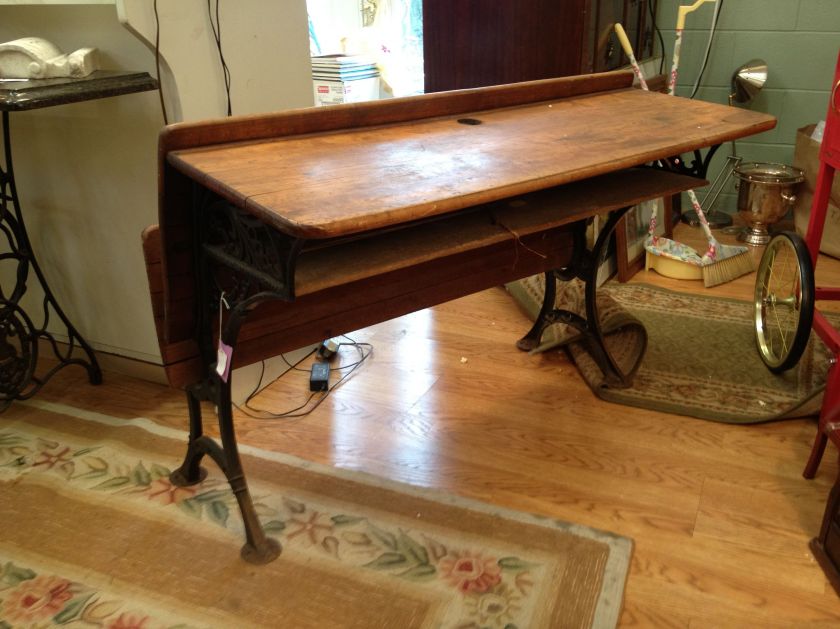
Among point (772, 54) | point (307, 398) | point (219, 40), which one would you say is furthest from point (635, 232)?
point (219, 40)

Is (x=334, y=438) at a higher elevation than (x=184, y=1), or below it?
below

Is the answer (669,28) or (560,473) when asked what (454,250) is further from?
(669,28)

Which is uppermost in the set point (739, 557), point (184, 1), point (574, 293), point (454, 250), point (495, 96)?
point (184, 1)

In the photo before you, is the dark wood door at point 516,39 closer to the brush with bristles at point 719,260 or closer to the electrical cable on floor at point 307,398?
the brush with bristles at point 719,260

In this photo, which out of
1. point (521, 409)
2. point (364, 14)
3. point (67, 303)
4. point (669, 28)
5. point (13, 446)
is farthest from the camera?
point (364, 14)

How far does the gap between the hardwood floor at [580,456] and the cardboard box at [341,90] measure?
1.44 m

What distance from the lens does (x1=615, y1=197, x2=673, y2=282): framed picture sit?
2.92m

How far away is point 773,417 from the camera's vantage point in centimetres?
202

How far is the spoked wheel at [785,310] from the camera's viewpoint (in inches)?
78.1

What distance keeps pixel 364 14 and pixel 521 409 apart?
2548mm

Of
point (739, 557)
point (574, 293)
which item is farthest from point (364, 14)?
point (739, 557)

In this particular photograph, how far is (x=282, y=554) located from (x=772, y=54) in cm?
315

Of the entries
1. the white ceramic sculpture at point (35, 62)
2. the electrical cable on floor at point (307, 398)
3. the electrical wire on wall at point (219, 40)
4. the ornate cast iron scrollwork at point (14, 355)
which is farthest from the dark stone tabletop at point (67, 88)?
the electrical cable on floor at point (307, 398)

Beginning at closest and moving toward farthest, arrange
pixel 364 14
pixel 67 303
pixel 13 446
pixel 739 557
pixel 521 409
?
pixel 739 557 → pixel 13 446 → pixel 521 409 → pixel 67 303 → pixel 364 14
